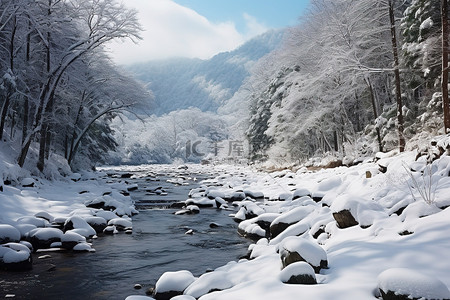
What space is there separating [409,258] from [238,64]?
182 metres

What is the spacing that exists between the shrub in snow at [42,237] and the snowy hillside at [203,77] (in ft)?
466

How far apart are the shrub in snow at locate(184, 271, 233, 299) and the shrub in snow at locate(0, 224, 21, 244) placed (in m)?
4.37

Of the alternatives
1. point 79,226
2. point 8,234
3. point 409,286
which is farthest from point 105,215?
point 409,286

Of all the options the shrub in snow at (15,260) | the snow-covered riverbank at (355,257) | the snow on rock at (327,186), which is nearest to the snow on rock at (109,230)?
the shrub in snow at (15,260)

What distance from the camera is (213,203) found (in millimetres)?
14023

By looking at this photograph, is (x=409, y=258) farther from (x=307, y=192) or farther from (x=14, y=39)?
(x=14, y=39)

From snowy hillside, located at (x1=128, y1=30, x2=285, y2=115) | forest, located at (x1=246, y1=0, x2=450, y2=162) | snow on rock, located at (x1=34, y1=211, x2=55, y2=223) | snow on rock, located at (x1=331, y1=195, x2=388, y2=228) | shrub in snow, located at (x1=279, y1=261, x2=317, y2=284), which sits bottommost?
shrub in snow, located at (x1=279, y1=261, x2=317, y2=284)

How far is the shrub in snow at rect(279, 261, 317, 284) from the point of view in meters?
3.85

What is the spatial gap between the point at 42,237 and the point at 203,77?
565 feet

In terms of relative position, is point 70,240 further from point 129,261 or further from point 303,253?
point 303,253

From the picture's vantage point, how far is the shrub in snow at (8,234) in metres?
6.96

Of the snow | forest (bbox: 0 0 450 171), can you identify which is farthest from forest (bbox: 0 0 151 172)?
the snow

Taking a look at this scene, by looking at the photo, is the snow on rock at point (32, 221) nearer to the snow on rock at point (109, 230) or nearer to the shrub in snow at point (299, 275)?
the snow on rock at point (109, 230)

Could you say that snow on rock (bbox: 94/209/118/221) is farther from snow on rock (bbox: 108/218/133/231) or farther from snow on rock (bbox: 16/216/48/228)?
snow on rock (bbox: 16/216/48/228)
